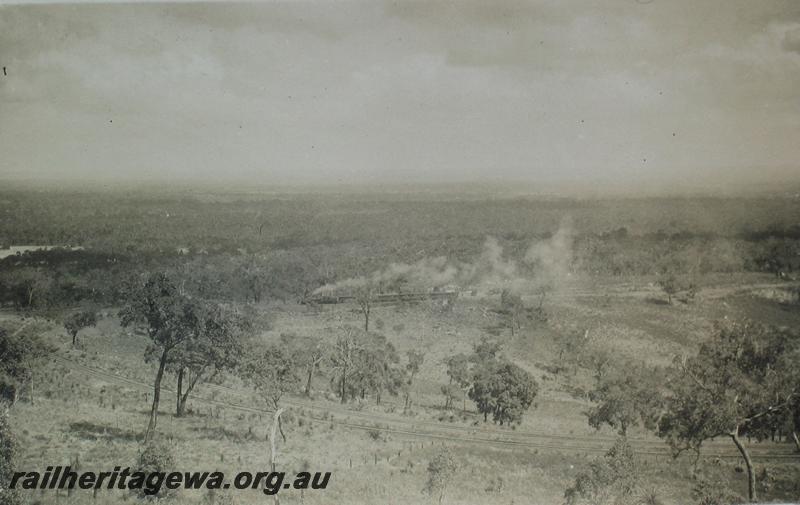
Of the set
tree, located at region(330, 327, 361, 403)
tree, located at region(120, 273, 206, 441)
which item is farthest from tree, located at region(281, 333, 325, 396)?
tree, located at region(120, 273, 206, 441)

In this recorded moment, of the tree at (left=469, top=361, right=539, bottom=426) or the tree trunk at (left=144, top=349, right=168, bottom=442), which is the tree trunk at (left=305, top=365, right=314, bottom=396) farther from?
the tree at (left=469, top=361, right=539, bottom=426)

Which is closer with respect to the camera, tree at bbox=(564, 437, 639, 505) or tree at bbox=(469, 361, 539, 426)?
tree at bbox=(564, 437, 639, 505)

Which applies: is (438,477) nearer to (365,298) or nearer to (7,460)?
(365,298)

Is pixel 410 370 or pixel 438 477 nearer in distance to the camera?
pixel 438 477

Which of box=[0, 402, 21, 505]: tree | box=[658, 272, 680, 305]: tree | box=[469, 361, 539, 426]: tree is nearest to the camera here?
box=[0, 402, 21, 505]: tree

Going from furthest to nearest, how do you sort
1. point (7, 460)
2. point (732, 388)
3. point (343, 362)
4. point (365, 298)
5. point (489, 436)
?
point (365, 298) → point (343, 362) → point (489, 436) → point (732, 388) → point (7, 460)

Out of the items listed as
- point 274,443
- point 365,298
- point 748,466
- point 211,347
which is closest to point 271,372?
point 211,347

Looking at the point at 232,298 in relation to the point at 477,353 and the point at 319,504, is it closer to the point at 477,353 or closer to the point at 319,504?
the point at 319,504
